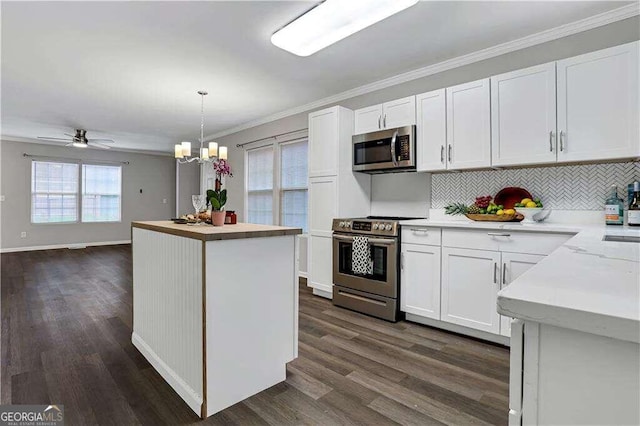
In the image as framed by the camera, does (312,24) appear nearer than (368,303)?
Yes

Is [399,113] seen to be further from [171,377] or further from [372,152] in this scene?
[171,377]

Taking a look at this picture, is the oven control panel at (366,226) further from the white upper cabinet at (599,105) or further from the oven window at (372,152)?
the white upper cabinet at (599,105)

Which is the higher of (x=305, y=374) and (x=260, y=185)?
(x=260, y=185)

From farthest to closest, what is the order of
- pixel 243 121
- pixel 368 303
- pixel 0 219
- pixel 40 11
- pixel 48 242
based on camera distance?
pixel 48 242 → pixel 0 219 → pixel 243 121 → pixel 368 303 → pixel 40 11

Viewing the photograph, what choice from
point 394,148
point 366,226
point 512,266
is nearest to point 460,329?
point 512,266

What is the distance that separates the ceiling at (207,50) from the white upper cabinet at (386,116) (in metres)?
0.40

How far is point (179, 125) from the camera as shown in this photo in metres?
6.00

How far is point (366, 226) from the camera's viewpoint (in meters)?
3.25

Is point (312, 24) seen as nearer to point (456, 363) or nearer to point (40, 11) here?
point (40, 11)

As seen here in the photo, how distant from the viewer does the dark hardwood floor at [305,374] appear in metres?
1.70

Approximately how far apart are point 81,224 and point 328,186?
7136mm

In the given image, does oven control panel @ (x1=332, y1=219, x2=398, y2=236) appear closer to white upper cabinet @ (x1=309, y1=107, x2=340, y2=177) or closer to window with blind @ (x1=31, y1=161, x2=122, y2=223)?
white upper cabinet @ (x1=309, y1=107, x2=340, y2=177)

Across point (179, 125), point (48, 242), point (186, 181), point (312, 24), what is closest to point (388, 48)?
point (312, 24)

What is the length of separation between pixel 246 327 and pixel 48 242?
26.5ft
